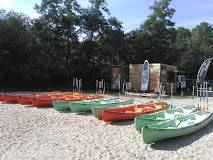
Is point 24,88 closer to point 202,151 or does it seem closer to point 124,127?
point 124,127

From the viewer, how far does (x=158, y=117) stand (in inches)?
488

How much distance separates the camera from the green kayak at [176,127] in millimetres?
9453

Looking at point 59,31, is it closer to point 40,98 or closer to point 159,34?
point 159,34

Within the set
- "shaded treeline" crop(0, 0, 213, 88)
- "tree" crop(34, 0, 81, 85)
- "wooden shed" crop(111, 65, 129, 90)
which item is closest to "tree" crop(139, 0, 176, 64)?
"shaded treeline" crop(0, 0, 213, 88)

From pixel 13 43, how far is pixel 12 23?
5.24ft

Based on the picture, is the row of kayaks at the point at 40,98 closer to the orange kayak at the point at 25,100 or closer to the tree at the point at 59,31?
the orange kayak at the point at 25,100

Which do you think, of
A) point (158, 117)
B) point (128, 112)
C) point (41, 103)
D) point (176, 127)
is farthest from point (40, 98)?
point (176, 127)

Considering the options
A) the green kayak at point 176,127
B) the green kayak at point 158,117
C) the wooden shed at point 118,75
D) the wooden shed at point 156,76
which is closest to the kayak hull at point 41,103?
the green kayak at point 158,117

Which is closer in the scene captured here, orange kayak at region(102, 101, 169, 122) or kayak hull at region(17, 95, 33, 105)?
orange kayak at region(102, 101, 169, 122)

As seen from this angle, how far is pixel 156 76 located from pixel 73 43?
8.76 meters

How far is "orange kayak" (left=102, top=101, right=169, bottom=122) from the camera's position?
505 inches

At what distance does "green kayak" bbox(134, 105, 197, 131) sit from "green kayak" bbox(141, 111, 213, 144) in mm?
484

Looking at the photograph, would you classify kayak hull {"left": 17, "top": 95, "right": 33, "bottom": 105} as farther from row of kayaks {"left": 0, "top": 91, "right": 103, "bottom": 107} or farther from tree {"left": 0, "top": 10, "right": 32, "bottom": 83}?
tree {"left": 0, "top": 10, "right": 32, "bottom": 83}

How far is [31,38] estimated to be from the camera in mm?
30266
